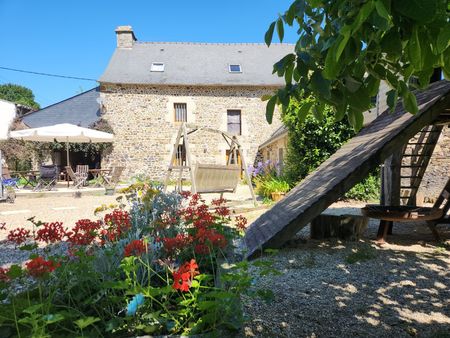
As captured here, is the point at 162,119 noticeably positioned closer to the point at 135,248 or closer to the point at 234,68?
the point at 234,68

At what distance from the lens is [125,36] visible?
18.2m

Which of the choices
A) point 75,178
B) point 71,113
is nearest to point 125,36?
point 71,113

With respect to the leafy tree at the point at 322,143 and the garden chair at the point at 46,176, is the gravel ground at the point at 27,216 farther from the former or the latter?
the leafy tree at the point at 322,143

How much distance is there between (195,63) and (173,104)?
2.87 meters

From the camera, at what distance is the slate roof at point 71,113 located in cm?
1786

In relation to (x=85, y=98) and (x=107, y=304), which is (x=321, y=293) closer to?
(x=107, y=304)

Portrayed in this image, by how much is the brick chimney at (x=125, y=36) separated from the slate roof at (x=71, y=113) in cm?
355

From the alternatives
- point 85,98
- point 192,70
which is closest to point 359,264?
point 192,70

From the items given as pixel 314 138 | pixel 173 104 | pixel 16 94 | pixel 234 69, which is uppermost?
pixel 16 94

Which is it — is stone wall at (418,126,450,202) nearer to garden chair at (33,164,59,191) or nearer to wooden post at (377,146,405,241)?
wooden post at (377,146,405,241)

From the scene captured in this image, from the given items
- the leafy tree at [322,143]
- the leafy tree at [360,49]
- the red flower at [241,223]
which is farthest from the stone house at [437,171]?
the leafy tree at [360,49]

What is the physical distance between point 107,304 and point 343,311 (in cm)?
164

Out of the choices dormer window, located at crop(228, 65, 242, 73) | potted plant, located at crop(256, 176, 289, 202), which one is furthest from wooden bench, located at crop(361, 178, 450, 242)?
dormer window, located at crop(228, 65, 242, 73)

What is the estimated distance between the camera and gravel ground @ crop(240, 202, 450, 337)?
206cm
